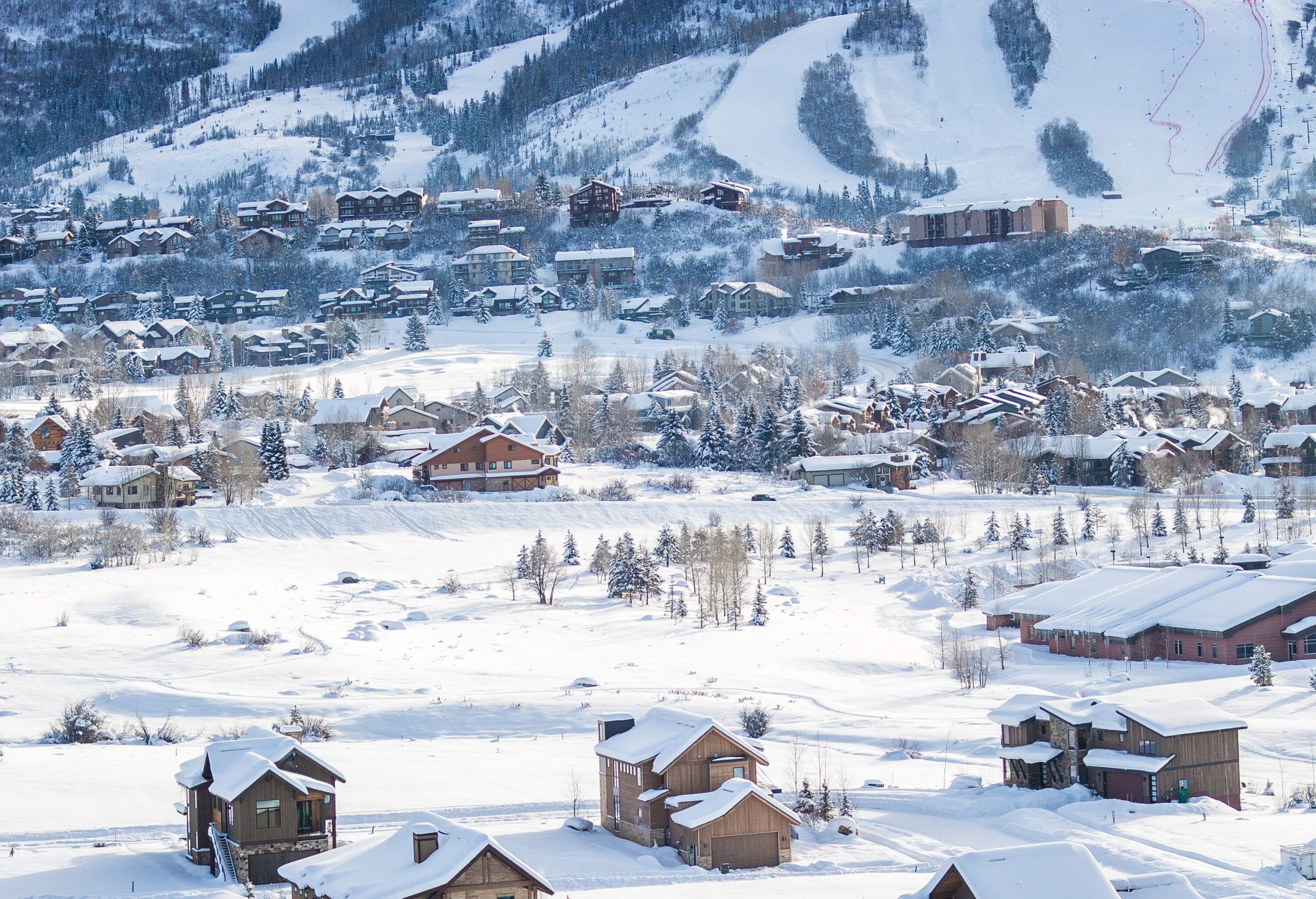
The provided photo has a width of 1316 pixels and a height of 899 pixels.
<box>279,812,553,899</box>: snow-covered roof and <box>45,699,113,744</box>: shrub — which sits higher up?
<box>279,812,553,899</box>: snow-covered roof

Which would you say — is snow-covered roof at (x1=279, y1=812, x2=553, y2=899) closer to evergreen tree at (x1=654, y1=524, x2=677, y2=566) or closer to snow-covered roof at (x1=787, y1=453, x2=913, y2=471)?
evergreen tree at (x1=654, y1=524, x2=677, y2=566)

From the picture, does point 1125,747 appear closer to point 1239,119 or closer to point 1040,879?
point 1040,879

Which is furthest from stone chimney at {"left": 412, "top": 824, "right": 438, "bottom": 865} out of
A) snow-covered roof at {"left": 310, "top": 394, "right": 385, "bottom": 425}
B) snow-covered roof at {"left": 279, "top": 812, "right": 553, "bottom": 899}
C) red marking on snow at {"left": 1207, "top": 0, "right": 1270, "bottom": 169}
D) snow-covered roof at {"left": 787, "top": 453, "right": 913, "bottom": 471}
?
red marking on snow at {"left": 1207, "top": 0, "right": 1270, "bottom": 169}

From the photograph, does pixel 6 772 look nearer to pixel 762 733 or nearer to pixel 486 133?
pixel 762 733

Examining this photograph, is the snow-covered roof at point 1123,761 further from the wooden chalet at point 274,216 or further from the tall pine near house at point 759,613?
the wooden chalet at point 274,216

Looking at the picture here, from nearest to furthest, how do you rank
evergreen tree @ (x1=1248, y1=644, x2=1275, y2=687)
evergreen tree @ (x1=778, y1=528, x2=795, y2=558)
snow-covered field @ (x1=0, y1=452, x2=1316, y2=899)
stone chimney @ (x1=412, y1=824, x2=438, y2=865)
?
stone chimney @ (x1=412, y1=824, x2=438, y2=865), snow-covered field @ (x1=0, y1=452, x2=1316, y2=899), evergreen tree @ (x1=1248, y1=644, x2=1275, y2=687), evergreen tree @ (x1=778, y1=528, x2=795, y2=558)

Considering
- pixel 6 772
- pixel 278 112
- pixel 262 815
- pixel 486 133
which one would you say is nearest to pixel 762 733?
pixel 262 815

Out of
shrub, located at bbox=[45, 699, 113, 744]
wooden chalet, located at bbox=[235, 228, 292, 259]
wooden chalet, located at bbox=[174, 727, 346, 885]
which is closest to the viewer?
wooden chalet, located at bbox=[174, 727, 346, 885]
